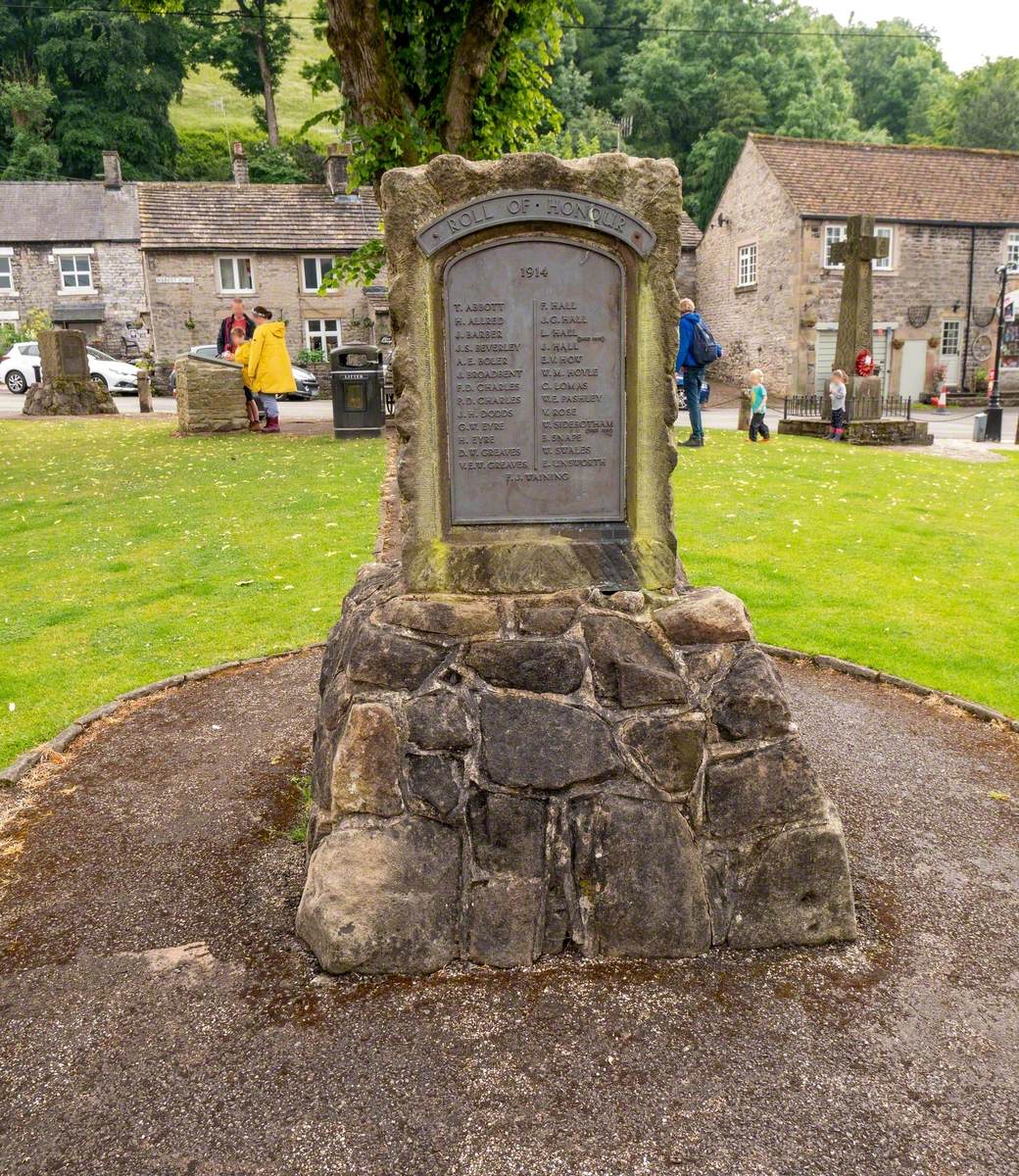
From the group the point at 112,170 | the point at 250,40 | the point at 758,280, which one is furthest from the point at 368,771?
the point at 250,40

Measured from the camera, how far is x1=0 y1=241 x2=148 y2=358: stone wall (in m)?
46.0

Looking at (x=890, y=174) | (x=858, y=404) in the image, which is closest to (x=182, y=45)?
(x=890, y=174)

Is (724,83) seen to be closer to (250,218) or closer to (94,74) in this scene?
(250,218)

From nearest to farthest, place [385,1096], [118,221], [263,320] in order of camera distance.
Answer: [385,1096] < [263,320] < [118,221]

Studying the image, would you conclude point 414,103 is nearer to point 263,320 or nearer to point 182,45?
point 263,320

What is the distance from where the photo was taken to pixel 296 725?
6.02 m

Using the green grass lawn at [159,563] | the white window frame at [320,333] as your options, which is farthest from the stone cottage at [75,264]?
the green grass lawn at [159,563]

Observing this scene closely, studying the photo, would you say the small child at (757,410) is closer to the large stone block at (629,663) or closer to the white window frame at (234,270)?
the large stone block at (629,663)

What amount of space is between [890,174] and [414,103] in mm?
29653

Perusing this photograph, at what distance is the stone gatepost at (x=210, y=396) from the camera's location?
19.1 m

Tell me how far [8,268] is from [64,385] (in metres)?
26.9

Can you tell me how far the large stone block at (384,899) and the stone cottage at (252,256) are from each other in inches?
1454

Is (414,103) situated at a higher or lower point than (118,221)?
lower

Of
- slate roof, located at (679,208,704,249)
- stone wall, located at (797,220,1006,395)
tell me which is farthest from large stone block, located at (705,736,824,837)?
slate roof, located at (679,208,704,249)
